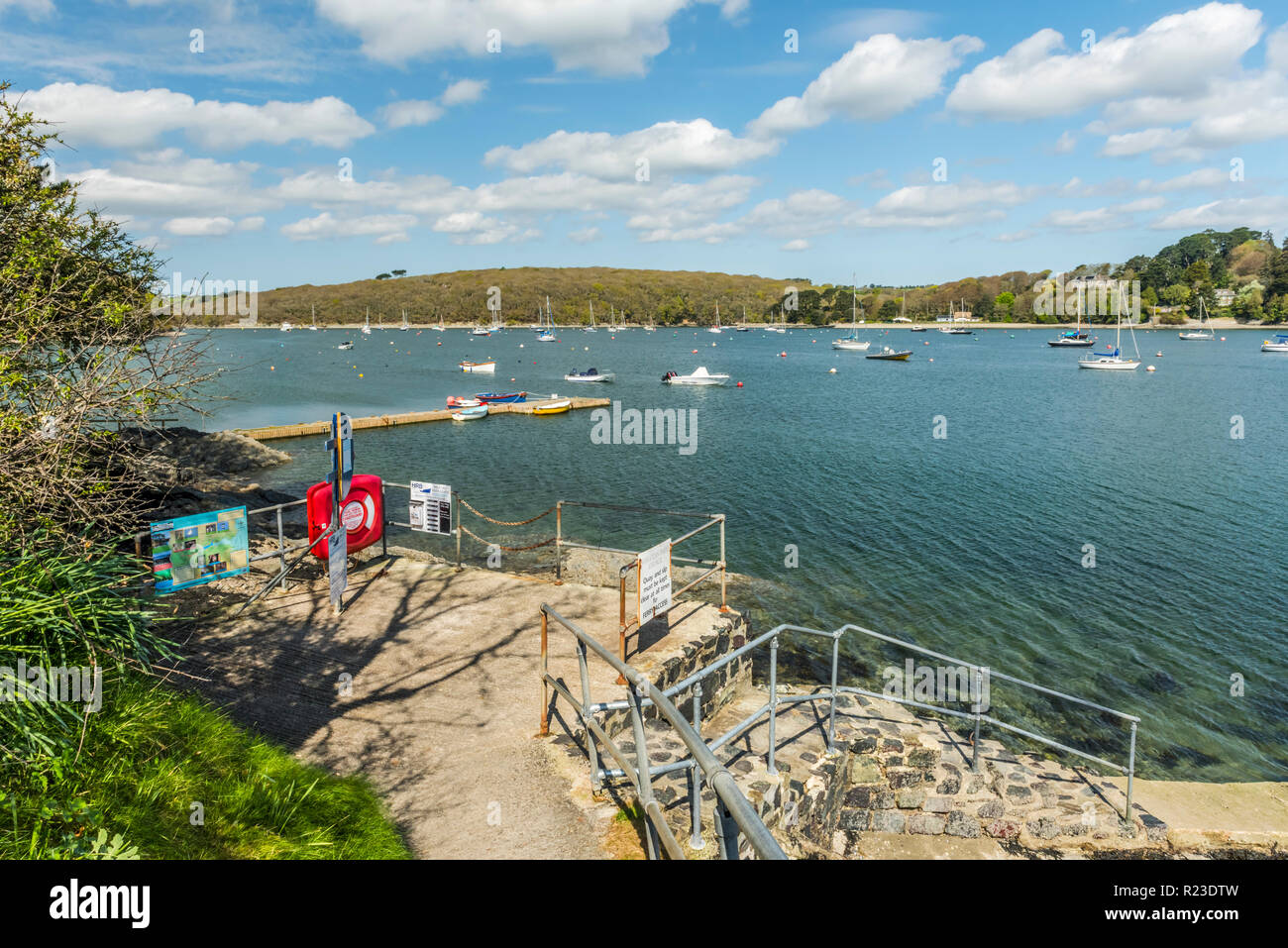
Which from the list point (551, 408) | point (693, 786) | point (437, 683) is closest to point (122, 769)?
point (693, 786)

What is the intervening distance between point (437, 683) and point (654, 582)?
9.68ft

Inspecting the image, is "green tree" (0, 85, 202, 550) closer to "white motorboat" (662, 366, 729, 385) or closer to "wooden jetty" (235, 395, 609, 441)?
"wooden jetty" (235, 395, 609, 441)

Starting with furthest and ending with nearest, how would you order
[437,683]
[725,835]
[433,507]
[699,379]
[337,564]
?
[699,379] → [433,507] → [337,564] → [437,683] → [725,835]

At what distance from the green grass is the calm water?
3.65m

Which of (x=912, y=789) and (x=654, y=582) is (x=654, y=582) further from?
(x=912, y=789)

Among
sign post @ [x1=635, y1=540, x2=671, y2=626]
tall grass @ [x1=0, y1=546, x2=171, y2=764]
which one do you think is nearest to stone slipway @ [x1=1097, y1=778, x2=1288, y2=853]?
sign post @ [x1=635, y1=540, x2=671, y2=626]

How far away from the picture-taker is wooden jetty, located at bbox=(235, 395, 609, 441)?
43188 millimetres

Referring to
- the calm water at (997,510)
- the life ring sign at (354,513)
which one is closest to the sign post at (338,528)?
the life ring sign at (354,513)

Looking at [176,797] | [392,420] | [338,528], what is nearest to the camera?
[176,797]

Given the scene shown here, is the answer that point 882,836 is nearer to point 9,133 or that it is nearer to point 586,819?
point 586,819

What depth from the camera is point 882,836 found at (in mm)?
9734

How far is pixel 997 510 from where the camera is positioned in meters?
28.3

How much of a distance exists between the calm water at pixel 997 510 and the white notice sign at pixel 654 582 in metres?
5.12

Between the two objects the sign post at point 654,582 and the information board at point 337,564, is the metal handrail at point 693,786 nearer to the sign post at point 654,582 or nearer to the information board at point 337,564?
the sign post at point 654,582
